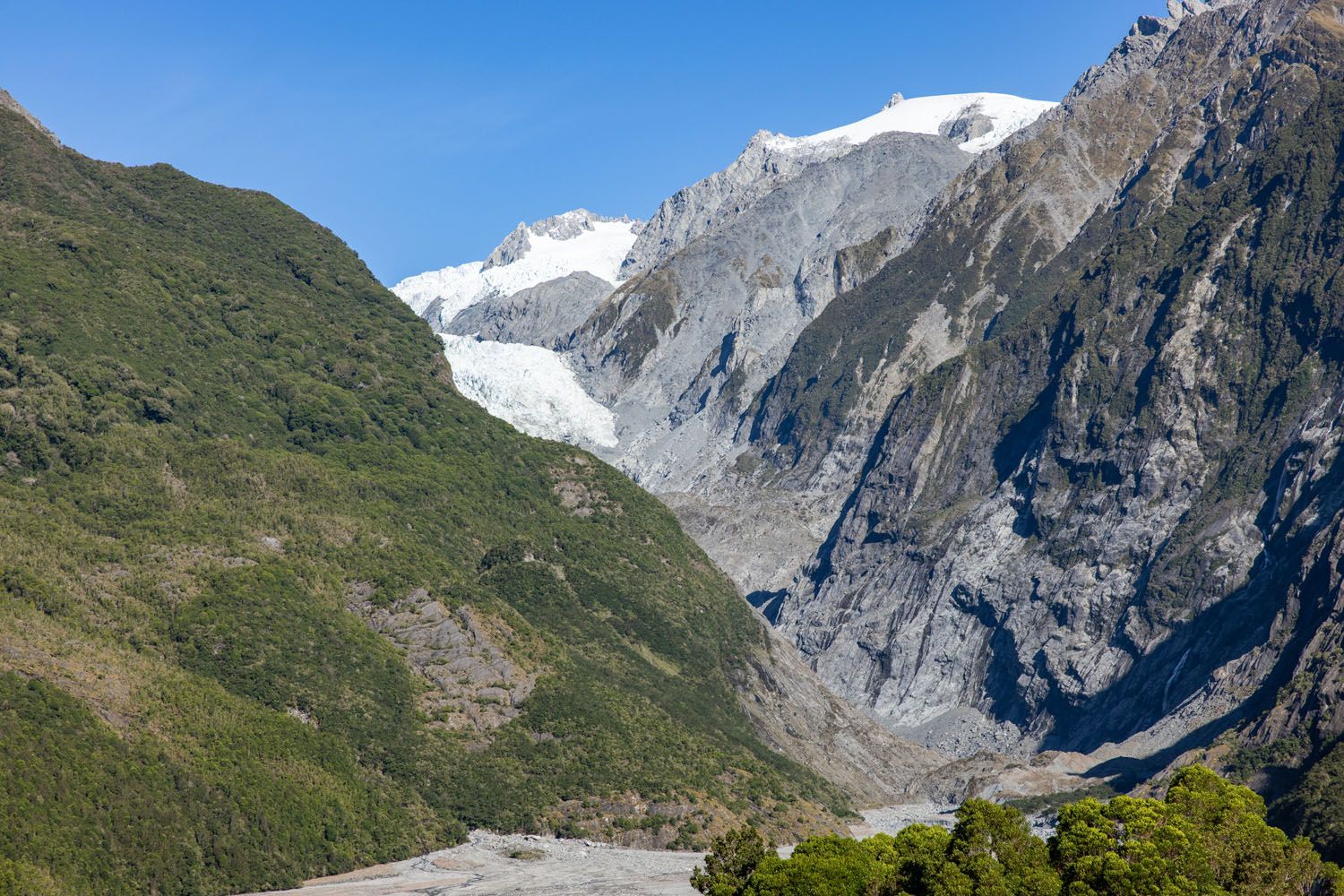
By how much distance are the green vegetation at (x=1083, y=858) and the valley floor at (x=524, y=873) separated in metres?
27.8

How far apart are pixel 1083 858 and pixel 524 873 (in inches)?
2359

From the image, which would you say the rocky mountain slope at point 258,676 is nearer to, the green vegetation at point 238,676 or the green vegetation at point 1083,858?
the green vegetation at point 238,676

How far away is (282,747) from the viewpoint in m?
146

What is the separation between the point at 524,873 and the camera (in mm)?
144500

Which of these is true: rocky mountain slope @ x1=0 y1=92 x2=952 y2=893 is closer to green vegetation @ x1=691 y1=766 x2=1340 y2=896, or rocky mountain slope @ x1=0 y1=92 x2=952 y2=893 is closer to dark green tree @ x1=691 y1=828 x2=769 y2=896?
dark green tree @ x1=691 y1=828 x2=769 y2=896

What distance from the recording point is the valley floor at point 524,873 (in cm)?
13612

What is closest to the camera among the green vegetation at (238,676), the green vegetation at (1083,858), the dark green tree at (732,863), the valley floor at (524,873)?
the green vegetation at (1083,858)

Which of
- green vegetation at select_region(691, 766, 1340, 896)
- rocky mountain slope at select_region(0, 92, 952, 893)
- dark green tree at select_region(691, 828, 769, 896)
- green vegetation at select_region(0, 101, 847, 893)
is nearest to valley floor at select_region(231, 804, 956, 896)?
rocky mountain slope at select_region(0, 92, 952, 893)

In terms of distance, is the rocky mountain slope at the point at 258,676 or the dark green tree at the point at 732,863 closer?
the dark green tree at the point at 732,863

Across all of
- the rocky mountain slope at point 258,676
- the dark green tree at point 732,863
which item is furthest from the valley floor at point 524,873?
the dark green tree at point 732,863

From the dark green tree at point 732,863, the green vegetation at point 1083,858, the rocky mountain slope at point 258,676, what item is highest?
the rocky mountain slope at point 258,676

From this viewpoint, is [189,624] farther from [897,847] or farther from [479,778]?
[897,847]

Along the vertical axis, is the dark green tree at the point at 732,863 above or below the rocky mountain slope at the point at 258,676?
below

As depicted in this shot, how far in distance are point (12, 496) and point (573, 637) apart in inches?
2483
